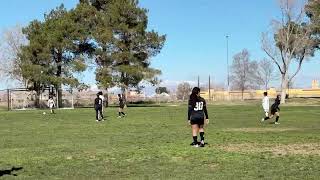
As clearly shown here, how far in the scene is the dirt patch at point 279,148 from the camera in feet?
51.1

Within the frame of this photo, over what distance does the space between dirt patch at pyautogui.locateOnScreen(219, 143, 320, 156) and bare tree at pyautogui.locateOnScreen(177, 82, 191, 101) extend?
287ft

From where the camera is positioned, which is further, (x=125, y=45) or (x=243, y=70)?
(x=243, y=70)

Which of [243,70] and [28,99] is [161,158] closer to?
[28,99]

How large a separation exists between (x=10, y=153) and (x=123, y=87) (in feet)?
167

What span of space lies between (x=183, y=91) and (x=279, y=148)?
95330mm

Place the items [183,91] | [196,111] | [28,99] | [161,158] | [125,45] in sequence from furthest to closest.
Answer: [183,91] < [28,99] < [125,45] < [196,111] < [161,158]

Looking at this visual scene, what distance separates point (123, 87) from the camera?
67.1 m

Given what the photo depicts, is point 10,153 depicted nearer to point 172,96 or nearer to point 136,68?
point 136,68

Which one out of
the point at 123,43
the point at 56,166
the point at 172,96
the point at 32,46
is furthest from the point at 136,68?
the point at 56,166

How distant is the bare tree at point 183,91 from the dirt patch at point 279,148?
87360 mm

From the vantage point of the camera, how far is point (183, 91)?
112000 millimetres

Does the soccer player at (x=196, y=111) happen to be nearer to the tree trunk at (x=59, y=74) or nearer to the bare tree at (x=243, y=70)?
the tree trunk at (x=59, y=74)

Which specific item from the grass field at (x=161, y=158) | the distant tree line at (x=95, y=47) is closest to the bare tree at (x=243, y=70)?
the distant tree line at (x=95, y=47)

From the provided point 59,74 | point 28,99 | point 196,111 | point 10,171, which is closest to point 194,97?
point 196,111
